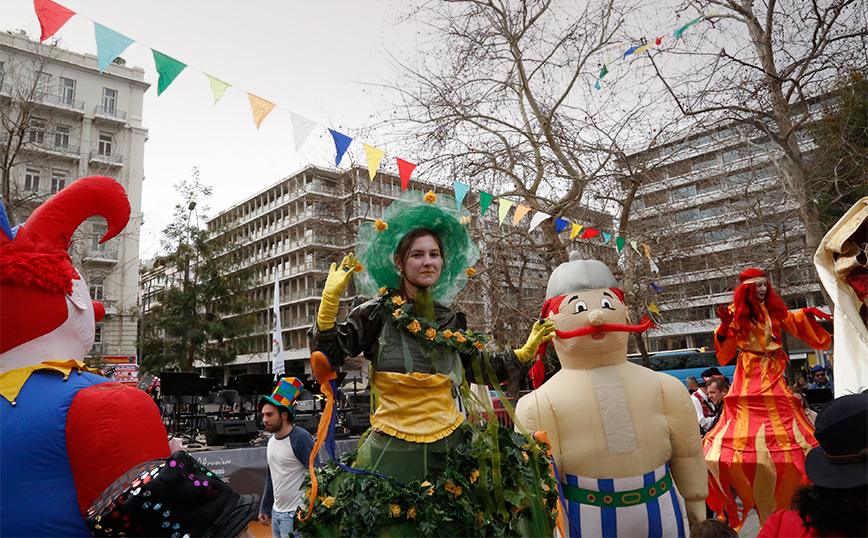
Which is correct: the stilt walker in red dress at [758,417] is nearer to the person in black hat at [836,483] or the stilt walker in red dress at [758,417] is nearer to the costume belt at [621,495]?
the costume belt at [621,495]

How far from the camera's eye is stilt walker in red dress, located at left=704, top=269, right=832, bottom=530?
383 cm

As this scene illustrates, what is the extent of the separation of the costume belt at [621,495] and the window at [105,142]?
28.4m

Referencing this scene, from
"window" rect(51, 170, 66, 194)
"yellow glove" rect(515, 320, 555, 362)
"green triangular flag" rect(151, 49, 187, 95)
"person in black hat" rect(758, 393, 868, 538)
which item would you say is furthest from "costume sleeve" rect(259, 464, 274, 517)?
"window" rect(51, 170, 66, 194)

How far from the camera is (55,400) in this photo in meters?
2.19

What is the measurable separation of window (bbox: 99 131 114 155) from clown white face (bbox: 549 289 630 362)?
27.9 meters

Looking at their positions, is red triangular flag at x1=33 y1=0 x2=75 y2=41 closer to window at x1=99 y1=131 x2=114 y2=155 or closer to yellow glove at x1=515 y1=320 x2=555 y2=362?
yellow glove at x1=515 y1=320 x2=555 y2=362

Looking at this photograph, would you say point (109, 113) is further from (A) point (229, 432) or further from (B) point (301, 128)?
(B) point (301, 128)

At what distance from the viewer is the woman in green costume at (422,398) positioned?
203cm

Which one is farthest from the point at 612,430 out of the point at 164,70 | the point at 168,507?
the point at 164,70

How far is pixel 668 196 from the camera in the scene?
40.6 feet

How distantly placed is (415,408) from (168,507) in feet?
3.20

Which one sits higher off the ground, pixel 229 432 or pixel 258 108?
pixel 258 108

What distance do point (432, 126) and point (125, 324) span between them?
2020 cm

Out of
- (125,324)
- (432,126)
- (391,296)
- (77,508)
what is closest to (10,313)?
(77,508)
